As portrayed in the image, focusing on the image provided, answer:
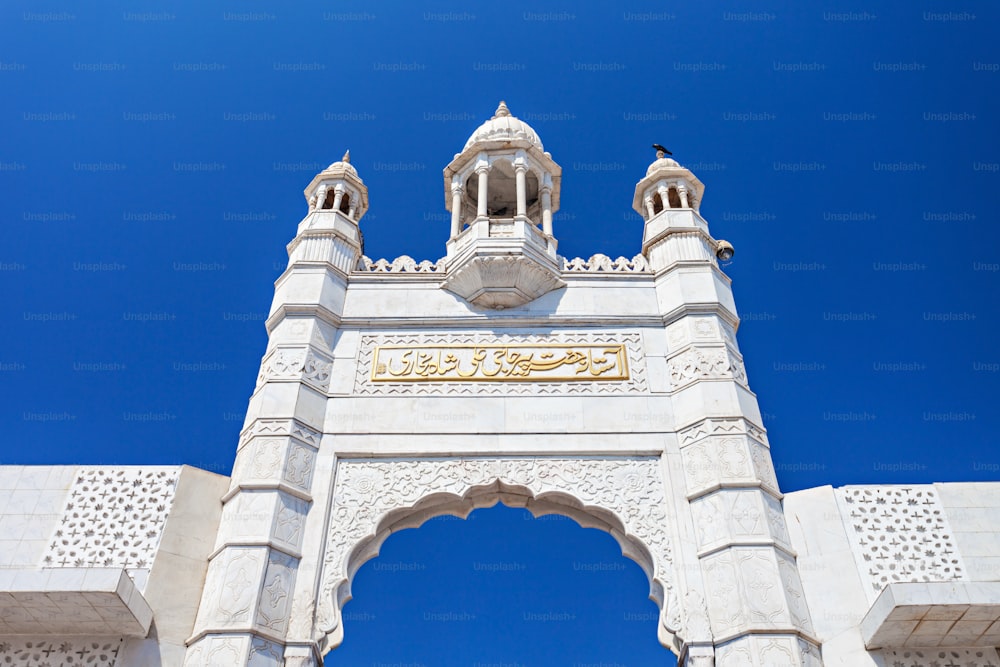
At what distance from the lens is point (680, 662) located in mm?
8125

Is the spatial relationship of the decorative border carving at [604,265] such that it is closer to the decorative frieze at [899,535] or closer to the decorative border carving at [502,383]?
the decorative border carving at [502,383]

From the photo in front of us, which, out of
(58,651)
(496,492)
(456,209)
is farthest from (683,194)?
(58,651)

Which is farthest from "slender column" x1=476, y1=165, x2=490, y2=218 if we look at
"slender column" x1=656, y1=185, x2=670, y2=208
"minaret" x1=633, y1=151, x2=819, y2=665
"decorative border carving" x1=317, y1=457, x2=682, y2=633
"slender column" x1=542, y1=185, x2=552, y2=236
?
"decorative border carving" x1=317, y1=457, x2=682, y2=633

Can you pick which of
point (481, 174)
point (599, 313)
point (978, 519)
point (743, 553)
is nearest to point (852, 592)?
point (743, 553)

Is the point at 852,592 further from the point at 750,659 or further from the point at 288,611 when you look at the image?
the point at 288,611

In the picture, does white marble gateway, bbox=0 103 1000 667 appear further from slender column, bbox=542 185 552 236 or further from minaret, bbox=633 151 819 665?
slender column, bbox=542 185 552 236

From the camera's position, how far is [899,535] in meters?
8.84

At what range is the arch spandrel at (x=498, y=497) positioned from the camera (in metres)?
8.81

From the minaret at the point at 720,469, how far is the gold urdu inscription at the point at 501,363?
0.90m

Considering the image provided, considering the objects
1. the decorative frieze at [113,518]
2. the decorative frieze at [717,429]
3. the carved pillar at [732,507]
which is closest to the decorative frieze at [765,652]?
the carved pillar at [732,507]

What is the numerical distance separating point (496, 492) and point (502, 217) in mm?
5335

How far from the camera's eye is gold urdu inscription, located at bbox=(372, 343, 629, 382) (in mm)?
10383

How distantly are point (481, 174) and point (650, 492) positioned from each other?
6.51 metres

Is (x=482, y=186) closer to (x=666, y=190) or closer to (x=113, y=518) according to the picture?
(x=666, y=190)
